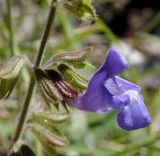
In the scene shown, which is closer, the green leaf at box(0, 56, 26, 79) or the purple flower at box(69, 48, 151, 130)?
the purple flower at box(69, 48, 151, 130)

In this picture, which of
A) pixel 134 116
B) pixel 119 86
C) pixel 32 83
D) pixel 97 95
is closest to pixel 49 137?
pixel 32 83

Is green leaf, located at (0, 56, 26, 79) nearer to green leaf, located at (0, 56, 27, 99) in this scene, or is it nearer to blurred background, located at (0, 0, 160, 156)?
green leaf, located at (0, 56, 27, 99)

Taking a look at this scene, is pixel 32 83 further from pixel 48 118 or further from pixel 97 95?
pixel 97 95

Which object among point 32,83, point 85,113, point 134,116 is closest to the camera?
point 134,116

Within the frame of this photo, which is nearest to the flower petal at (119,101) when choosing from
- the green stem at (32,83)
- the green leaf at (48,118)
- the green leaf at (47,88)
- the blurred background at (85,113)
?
the green leaf at (47,88)

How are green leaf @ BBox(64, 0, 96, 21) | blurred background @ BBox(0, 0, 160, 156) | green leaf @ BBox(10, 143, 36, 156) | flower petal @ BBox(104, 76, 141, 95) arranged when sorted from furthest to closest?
blurred background @ BBox(0, 0, 160, 156) → green leaf @ BBox(10, 143, 36, 156) → green leaf @ BBox(64, 0, 96, 21) → flower petal @ BBox(104, 76, 141, 95)

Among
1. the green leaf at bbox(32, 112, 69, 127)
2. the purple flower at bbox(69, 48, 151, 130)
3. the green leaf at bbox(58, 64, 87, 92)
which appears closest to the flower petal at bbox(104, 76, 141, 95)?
the purple flower at bbox(69, 48, 151, 130)

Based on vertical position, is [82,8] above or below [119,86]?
above
